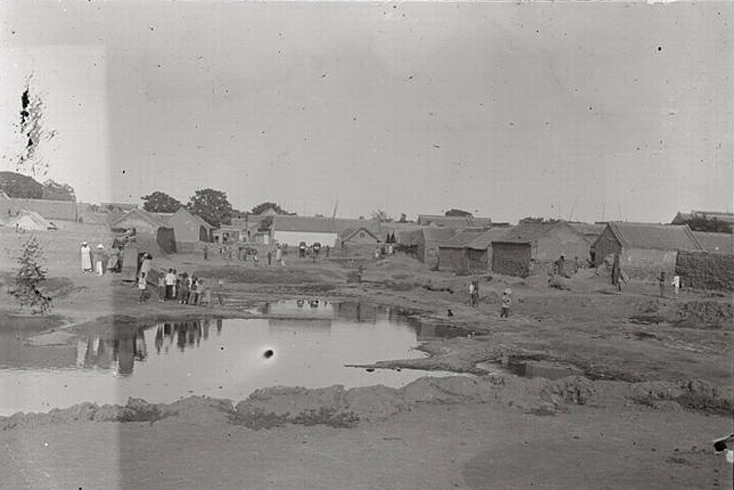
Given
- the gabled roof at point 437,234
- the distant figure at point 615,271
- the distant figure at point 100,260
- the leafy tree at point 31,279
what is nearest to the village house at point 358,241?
the gabled roof at point 437,234

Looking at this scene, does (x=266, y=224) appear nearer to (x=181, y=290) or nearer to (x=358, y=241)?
(x=358, y=241)

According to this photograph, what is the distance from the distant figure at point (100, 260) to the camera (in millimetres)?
16328

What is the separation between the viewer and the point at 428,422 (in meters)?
8.47

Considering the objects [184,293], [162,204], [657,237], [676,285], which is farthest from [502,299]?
[162,204]

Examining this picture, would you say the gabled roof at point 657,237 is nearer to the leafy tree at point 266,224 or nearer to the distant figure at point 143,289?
the distant figure at point 143,289

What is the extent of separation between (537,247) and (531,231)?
75cm

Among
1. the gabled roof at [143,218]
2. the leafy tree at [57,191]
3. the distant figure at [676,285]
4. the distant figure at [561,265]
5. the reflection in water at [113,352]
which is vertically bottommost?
the reflection in water at [113,352]

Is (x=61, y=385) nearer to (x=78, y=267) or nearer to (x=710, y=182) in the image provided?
(x=78, y=267)

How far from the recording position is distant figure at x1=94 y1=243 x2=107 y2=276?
16.3 meters

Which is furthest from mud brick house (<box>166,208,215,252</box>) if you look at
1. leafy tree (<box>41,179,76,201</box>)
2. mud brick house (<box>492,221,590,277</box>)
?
mud brick house (<box>492,221,590,277</box>)

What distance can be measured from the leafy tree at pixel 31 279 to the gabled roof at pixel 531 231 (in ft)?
45.3

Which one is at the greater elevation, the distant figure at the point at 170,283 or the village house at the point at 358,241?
the village house at the point at 358,241

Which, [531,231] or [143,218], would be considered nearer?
[143,218]

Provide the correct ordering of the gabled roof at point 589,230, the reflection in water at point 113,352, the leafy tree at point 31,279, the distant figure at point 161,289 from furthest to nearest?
1. the gabled roof at point 589,230
2. the distant figure at point 161,289
3. the leafy tree at point 31,279
4. the reflection in water at point 113,352
